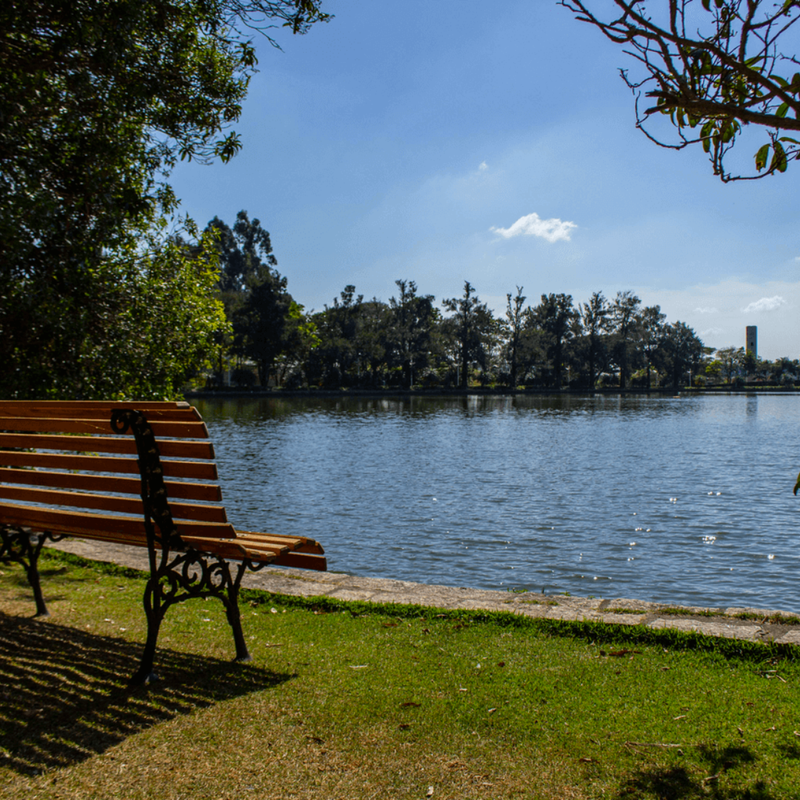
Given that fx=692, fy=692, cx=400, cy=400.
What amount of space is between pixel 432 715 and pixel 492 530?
804 centimetres

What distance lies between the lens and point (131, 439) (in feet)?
10.6

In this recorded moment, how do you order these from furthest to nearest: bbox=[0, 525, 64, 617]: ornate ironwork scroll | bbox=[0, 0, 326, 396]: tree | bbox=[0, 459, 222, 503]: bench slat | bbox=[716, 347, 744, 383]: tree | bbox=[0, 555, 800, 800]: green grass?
1. bbox=[716, 347, 744, 383]: tree
2. bbox=[0, 0, 326, 396]: tree
3. bbox=[0, 525, 64, 617]: ornate ironwork scroll
4. bbox=[0, 459, 222, 503]: bench slat
5. bbox=[0, 555, 800, 800]: green grass

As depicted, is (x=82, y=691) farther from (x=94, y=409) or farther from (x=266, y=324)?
(x=266, y=324)

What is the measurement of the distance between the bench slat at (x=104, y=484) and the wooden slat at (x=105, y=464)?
0.05 metres

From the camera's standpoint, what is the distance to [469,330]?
292 feet

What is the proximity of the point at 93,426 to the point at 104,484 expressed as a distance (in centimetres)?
36

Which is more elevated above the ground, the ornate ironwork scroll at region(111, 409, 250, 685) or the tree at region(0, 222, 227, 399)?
the tree at region(0, 222, 227, 399)

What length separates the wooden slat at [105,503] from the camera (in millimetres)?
3230

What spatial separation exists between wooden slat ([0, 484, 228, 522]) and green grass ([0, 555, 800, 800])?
2.49ft

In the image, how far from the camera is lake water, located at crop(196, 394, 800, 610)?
27.4 ft

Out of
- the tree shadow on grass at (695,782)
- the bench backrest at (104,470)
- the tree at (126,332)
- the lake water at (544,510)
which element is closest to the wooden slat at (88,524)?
the bench backrest at (104,470)

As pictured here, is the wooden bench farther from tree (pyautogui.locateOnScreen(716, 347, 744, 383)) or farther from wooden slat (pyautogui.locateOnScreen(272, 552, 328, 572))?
tree (pyautogui.locateOnScreen(716, 347, 744, 383))

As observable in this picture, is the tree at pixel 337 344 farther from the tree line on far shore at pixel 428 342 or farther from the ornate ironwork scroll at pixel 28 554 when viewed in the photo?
the ornate ironwork scroll at pixel 28 554

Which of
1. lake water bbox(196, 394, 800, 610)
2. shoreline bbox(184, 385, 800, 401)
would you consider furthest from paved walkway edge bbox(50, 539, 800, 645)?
shoreline bbox(184, 385, 800, 401)
